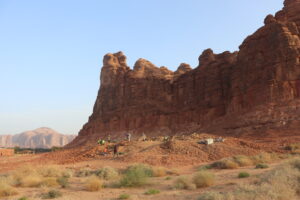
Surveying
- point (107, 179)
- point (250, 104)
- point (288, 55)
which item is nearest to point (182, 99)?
point (250, 104)

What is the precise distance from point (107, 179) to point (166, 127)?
134 ft

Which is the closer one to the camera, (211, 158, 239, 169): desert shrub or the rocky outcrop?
(211, 158, 239, 169): desert shrub

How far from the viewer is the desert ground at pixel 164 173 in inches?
384

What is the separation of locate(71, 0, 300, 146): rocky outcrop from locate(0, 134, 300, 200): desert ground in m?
13.2

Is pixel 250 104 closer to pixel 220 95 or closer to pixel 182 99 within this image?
pixel 220 95

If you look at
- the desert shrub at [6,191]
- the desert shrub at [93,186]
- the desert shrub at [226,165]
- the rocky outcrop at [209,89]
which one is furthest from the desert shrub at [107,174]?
the rocky outcrop at [209,89]

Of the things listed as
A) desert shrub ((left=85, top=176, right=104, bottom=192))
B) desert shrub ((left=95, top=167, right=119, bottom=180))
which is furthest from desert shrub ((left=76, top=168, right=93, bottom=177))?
desert shrub ((left=85, top=176, right=104, bottom=192))

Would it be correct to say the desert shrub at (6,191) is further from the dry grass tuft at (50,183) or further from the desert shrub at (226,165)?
the desert shrub at (226,165)

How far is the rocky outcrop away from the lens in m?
36.2

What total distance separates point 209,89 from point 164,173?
3791 cm

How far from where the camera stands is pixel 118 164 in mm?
18953

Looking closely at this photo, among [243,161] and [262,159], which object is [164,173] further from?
[262,159]

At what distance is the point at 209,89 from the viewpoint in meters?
51.4

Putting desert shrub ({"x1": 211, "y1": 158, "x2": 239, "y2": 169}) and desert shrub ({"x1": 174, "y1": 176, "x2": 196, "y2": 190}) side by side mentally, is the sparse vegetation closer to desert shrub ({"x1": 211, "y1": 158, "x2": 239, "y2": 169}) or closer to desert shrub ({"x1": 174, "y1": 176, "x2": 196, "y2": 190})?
desert shrub ({"x1": 174, "y1": 176, "x2": 196, "y2": 190})
